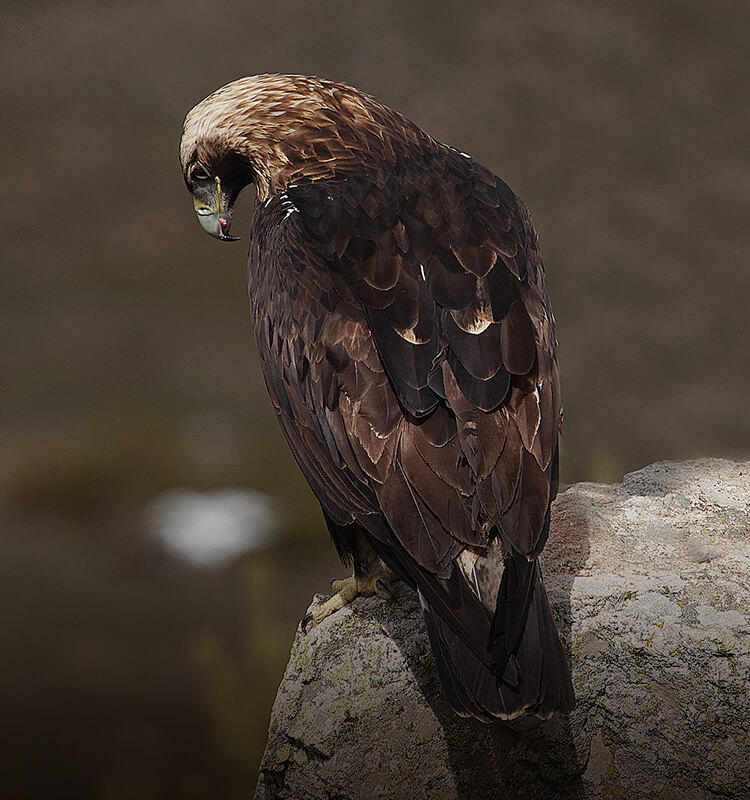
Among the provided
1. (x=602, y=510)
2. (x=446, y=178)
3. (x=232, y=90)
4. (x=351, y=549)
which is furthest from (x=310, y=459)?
(x=232, y=90)

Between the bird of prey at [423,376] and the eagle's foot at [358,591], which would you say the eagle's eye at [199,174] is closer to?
the bird of prey at [423,376]

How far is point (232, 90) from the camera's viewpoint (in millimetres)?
2301

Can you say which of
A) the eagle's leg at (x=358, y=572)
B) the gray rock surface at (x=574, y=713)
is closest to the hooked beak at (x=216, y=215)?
the eagle's leg at (x=358, y=572)

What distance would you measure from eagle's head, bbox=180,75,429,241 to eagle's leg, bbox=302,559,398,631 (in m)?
0.84

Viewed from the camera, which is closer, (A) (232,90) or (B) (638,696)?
(B) (638,696)

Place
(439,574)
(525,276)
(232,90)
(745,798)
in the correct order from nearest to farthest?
(439,574) → (745,798) → (525,276) → (232,90)

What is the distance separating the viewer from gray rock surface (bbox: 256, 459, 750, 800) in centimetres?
167

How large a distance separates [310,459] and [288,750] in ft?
1.90

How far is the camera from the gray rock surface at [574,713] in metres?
1.67

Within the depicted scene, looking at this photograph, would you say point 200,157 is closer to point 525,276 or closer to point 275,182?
point 275,182

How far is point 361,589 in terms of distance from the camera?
1.96m

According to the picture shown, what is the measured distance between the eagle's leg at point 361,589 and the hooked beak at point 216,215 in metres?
0.97

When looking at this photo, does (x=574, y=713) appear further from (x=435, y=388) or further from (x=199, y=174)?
(x=199, y=174)

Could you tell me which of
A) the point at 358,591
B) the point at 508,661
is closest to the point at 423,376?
the point at 508,661
